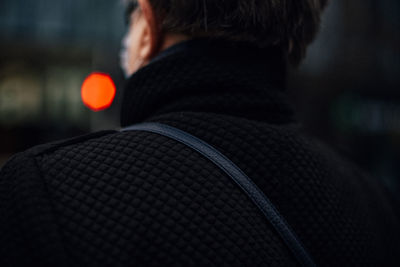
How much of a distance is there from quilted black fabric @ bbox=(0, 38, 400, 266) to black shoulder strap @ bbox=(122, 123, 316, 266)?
0.01 metres

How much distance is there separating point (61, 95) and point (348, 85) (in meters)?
8.20

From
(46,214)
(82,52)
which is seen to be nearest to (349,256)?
(46,214)

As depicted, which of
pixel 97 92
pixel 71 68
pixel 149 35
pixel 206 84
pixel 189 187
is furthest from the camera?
pixel 71 68

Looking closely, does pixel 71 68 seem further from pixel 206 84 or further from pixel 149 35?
pixel 206 84

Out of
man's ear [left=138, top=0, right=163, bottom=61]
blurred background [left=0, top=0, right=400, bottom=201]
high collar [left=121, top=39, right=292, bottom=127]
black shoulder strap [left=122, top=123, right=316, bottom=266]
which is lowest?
blurred background [left=0, top=0, right=400, bottom=201]

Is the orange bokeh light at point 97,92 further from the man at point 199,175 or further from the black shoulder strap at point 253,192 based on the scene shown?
the black shoulder strap at point 253,192

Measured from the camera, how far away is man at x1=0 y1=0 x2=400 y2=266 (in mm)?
642

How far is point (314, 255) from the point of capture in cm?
77

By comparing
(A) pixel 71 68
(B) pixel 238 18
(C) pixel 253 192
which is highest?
(B) pixel 238 18

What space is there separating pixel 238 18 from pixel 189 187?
383 millimetres

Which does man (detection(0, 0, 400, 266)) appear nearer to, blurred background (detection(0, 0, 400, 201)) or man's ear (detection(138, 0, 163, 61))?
man's ear (detection(138, 0, 163, 61))

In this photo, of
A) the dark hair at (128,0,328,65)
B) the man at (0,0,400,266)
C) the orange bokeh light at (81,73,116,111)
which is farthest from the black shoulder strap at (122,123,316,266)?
the orange bokeh light at (81,73,116,111)

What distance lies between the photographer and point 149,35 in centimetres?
94

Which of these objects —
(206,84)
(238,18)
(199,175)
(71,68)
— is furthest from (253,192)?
(71,68)
